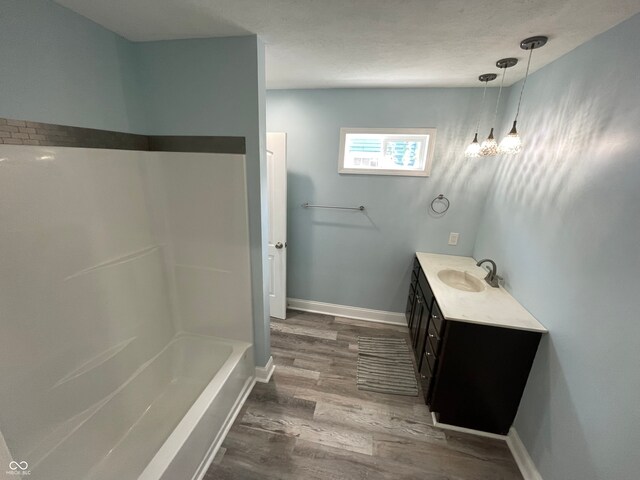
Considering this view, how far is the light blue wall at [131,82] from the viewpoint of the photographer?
1097 millimetres

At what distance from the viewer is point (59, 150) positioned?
1224mm

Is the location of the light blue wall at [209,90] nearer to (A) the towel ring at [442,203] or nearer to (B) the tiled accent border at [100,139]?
(B) the tiled accent border at [100,139]

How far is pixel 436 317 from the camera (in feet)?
5.77

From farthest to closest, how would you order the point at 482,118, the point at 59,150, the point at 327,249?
the point at 327,249 < the point at 482,118 < the point at 59,150

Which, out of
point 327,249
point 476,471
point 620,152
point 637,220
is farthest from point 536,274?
point 327,249

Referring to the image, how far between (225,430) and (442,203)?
257 centimetres

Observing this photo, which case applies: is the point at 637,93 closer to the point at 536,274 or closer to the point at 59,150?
the point at 536,274

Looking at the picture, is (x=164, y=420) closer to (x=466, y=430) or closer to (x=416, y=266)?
(x=466, y=430)

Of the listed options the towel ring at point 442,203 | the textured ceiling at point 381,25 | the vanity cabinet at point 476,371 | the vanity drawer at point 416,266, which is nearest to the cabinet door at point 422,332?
the vanity cabinet at point 476,371

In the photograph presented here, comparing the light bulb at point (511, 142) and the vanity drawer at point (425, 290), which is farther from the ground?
the light bulb at point (511, 142)

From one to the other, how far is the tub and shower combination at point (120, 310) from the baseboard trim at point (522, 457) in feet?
6.11

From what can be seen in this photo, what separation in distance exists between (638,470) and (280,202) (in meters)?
2.51

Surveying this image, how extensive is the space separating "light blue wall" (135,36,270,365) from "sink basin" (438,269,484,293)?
1723mm

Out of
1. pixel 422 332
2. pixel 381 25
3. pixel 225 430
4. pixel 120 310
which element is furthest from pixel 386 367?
pixel 381 25
